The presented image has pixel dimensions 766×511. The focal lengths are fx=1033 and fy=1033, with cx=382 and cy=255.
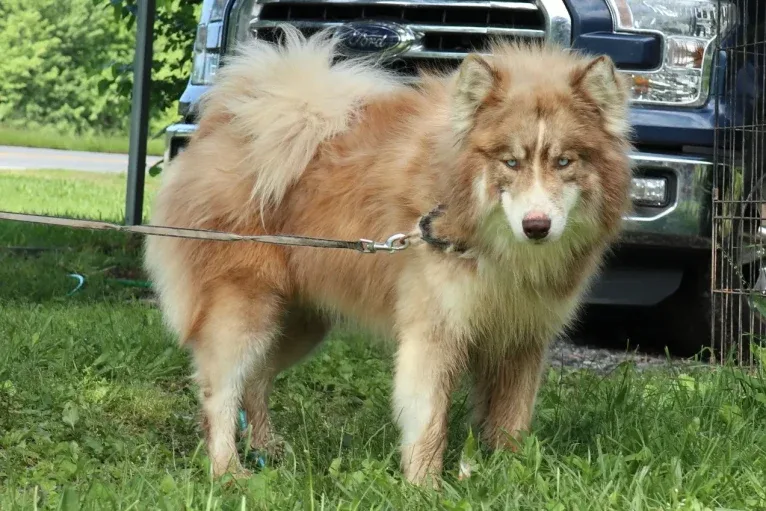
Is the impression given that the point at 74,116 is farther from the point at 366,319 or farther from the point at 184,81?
the point at 366,319

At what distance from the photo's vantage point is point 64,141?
2477cm

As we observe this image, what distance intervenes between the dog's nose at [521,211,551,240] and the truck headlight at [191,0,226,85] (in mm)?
3044

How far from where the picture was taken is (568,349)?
20.3ft

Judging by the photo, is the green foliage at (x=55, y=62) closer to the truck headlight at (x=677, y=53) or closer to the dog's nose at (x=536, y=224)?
the truck headlight at (x=677, y=53)

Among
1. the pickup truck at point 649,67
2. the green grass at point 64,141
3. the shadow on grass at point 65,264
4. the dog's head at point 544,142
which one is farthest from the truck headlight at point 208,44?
the green grass at point 64,141

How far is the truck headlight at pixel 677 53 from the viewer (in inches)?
201

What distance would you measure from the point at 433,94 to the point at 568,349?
8.44 ft

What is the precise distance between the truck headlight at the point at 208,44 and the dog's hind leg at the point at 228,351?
6.90 feet

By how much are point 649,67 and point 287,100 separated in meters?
1.94

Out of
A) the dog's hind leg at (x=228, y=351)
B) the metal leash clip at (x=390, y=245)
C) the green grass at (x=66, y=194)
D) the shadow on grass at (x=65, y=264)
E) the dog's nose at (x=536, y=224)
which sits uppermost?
the dog's nose at (x=536, y=224)

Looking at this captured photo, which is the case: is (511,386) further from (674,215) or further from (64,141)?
(64,141)

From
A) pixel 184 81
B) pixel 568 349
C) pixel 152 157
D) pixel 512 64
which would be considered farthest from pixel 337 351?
pixel 152 157

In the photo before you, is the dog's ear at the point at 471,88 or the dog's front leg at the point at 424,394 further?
the dog's front leg at the point at 424,394

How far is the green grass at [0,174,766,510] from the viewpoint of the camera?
311cm
